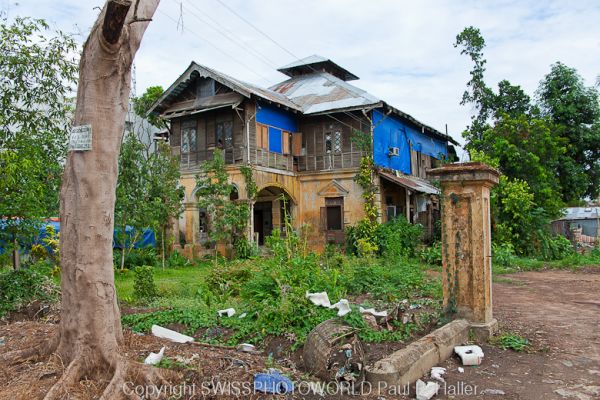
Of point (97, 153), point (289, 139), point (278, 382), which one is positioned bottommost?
point (278, 382)

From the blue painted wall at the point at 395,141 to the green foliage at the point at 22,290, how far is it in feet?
47.2

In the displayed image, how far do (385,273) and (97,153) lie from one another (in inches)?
253

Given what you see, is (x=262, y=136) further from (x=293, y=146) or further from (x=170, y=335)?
(x=170, y=335)

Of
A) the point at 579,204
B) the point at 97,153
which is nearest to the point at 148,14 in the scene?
the point at 97,153

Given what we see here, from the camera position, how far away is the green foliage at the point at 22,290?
6160mm

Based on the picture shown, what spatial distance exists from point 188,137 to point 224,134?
192cm

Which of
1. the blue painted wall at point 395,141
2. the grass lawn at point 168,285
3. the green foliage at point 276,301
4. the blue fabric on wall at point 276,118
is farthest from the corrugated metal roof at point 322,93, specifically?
the green foliage at point 276,301

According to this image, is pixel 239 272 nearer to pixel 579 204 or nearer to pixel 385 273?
pixel 385 273

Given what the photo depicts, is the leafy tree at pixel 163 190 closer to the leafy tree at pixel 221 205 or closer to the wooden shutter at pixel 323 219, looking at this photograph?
the leafy tree at pixel 221 205

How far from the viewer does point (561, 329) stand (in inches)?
241

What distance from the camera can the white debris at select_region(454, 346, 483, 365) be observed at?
15.2 ft

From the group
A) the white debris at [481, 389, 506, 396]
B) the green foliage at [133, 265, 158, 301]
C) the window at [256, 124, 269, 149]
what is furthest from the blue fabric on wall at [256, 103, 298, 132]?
the white debris at [481, 389, 506, 396]

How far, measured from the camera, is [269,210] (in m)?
21.2

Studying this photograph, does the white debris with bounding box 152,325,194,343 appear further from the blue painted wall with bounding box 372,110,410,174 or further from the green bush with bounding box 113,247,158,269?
the blue painted wall with bounding box 372,110,410,174
